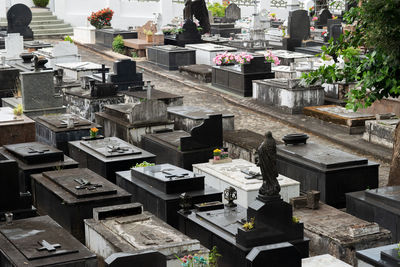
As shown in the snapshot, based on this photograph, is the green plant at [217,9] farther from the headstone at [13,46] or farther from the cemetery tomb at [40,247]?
the cemetery tomb at [40,247]

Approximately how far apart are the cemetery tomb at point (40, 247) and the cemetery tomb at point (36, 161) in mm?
2643

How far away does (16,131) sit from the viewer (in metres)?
14.9

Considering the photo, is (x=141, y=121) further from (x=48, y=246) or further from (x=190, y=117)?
(x=48, y=246)

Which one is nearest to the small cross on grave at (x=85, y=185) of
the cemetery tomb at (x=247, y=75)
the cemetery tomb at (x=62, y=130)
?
the cemetery tomb at (x=62, y=130)

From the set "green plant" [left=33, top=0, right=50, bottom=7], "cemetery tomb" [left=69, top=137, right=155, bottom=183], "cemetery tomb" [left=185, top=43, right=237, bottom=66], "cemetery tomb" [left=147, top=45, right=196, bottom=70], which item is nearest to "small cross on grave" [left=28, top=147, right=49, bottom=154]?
"cemetery tomb" [left=69, top=137, right=155, bottom=183]

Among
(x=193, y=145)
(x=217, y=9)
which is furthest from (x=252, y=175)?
(x=217, y=9)

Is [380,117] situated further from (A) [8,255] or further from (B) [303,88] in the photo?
(A) [8,255]

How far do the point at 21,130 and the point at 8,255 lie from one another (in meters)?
6.68

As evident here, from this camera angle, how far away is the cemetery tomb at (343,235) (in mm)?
9648

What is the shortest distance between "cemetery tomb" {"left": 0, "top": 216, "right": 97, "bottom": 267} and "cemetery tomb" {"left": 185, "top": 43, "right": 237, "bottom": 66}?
16320 mm

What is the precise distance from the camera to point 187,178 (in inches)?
438

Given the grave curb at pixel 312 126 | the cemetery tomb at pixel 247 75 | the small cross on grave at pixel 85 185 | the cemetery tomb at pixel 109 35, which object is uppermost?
the cemetery tomb at pixel 109 35

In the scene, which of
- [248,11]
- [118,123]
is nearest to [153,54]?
[118,123]

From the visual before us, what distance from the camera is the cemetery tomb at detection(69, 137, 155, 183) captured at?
12.7m
